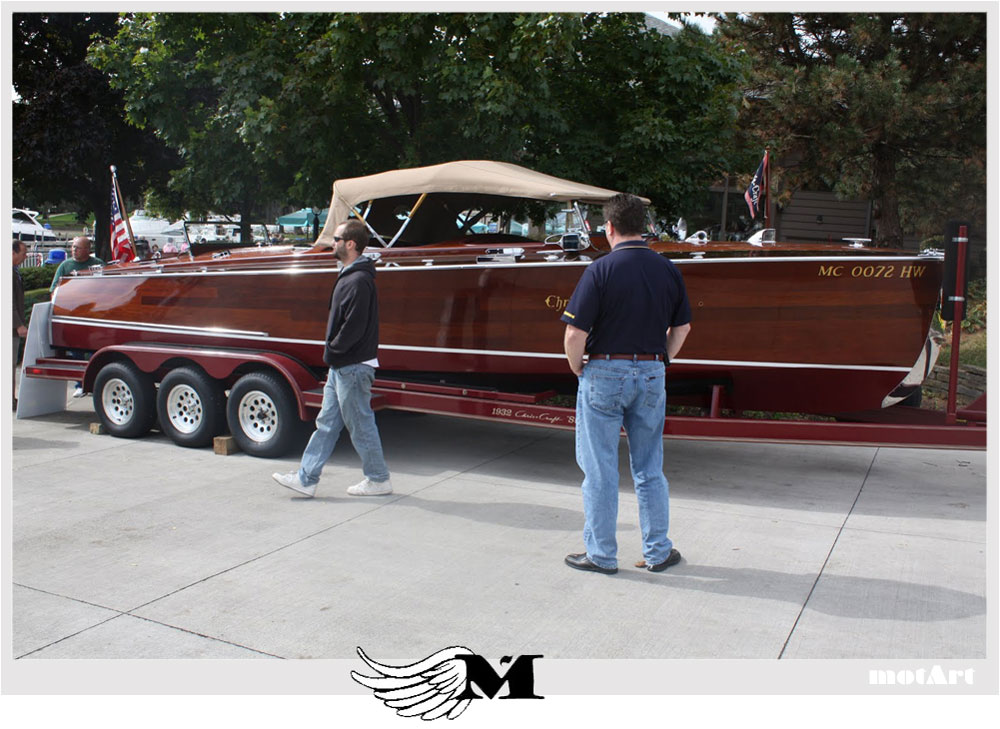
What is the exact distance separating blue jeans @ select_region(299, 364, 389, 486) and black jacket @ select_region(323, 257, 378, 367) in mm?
86

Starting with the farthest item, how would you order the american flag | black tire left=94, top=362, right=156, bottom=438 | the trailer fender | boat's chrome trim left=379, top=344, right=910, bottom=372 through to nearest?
the american flag
black tire left=94, top=362, right=156, bottom=438
the trailer fender
boat's chrome trim left=379, top=344, right=910, bottom=372

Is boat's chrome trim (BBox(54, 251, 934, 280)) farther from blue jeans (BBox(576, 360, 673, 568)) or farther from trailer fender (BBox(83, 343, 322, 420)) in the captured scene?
blue jeans (BBox(576, 360, 673, 568))

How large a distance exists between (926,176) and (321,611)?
39.7ft

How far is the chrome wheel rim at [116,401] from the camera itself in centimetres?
819

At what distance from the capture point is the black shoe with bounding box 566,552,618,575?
4.80 metres

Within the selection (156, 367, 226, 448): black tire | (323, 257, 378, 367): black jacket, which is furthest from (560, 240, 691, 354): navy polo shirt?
(156, 367, 226, 448): black tire

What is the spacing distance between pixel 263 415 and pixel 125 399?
5.09ft

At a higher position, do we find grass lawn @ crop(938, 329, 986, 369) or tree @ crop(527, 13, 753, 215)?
tree @ crop(527, 13, 753, 215)

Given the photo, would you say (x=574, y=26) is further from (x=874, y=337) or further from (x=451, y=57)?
(x=874, y=337)

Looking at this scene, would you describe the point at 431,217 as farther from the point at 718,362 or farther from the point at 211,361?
the point at 718,362

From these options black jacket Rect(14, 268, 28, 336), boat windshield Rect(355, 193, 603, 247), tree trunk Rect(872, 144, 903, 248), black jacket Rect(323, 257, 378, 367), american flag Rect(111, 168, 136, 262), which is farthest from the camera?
tree trunk Rect(872, 144, 903, 248)

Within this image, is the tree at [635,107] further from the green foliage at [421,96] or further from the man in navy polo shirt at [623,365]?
the man in navy polo shirt at [623,365]

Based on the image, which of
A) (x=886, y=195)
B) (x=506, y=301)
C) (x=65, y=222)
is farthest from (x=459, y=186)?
(x=65, y=222)

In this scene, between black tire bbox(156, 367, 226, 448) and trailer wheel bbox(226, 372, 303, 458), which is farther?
black tire bbox(156, 367, 226, 448)
